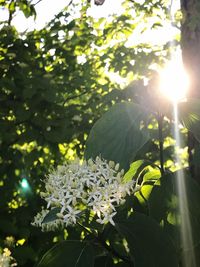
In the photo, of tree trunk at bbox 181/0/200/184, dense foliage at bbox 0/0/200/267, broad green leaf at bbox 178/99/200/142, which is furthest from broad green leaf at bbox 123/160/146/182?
tree trunk at bbox 181/0/200/184

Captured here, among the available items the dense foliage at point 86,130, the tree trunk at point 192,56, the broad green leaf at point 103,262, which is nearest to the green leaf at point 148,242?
the dense foliage at point 86,130

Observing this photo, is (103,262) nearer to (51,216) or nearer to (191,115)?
(51,216)

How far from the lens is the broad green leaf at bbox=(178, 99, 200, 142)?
3.96 feet

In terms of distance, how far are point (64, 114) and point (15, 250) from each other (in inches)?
42.8

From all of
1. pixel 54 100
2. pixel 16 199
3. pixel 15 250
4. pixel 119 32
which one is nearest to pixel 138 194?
pixel 15 250

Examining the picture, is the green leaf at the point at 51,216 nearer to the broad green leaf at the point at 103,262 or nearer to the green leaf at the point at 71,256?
the green leaf at the point at 71,256

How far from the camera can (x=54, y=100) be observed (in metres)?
3.01

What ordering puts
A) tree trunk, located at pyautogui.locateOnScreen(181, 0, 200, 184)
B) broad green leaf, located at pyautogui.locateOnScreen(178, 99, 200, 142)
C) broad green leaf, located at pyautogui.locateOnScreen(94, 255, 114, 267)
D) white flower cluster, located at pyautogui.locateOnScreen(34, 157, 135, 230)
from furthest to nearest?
tree trunk, located at pyautogui.locateOnScreen(181, 0, 200, 184)
broad green leaf, located at pyautogui.locateOnScreen(94, 255, 114, 267)
broad green leaf, located at pyautogui.locateOnScreen(178, 99, 200, 142)
white flower cluster, located at pyautogui.locateOnScreen(34, 157, 135, 230)

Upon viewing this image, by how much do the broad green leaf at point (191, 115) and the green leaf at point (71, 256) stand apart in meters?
0.41

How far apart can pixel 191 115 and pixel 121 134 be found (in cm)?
20

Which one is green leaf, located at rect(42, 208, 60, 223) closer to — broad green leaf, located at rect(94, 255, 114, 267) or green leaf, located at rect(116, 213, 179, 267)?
green leaf, located at rect(116, 213, 179, 267)

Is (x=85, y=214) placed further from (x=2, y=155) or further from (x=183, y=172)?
(x=2, y=155)

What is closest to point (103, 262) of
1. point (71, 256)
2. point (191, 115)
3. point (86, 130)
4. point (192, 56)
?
point (71, 256)

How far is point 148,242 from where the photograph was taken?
3.62ft
